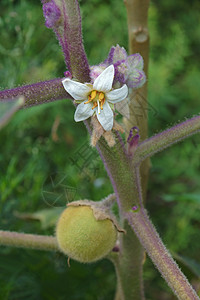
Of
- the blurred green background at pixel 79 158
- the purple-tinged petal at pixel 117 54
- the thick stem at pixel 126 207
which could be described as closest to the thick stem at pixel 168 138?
the thick stem at pixel 126 207

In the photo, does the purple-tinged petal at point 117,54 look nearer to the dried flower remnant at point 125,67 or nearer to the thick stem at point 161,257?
the dried flower remnant at point 125,67

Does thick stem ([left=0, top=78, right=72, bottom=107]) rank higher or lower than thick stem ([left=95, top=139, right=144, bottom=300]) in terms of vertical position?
higher

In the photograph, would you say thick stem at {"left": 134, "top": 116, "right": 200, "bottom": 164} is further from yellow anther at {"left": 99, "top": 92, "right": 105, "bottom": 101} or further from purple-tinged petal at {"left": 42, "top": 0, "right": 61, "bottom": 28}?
purple-tinged petal at {"left": 42, "top": 0, "right": 61, "bottom": 28}

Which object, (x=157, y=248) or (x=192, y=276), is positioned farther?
(x=192, y=276)

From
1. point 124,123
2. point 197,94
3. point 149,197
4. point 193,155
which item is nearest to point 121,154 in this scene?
point 124,123

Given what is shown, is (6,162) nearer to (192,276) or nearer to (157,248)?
(192,276)

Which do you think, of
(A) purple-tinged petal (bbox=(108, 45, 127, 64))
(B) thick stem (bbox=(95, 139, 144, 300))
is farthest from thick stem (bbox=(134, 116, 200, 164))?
(A) purple-tinged petal (bbox=(108, 45, 127, 64))
